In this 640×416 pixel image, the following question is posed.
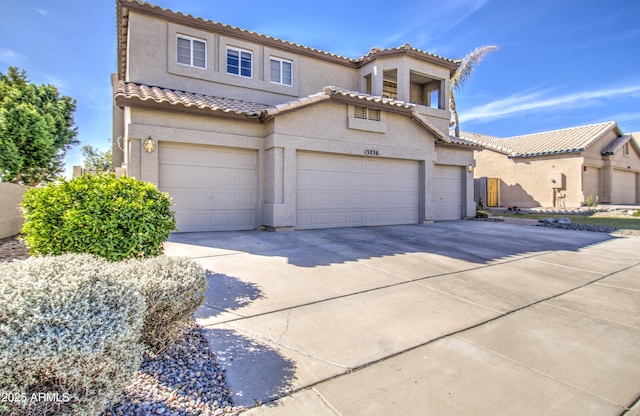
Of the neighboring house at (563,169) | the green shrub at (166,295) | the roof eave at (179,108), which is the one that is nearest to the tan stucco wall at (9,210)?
the roof eave at (179,108)

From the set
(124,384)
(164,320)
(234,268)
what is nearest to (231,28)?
(234,268)

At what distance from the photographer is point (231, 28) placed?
473 inches

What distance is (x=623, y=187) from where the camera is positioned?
25812 mm

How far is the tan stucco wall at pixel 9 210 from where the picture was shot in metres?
9.23

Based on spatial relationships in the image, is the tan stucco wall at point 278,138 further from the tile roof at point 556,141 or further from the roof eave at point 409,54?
the tile roof at point 556,141

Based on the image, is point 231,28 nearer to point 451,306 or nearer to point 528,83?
point 451,306

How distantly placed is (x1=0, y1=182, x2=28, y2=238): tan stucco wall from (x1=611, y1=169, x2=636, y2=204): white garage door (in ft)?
112

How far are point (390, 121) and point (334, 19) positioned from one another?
4.23 meters

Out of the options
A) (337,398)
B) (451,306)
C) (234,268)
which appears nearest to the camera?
(337,398)

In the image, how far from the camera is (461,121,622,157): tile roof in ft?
74.6

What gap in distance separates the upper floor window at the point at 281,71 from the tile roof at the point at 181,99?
2.15 m

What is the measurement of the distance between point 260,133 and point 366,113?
13.7 feet

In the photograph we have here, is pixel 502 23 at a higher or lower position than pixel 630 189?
higher

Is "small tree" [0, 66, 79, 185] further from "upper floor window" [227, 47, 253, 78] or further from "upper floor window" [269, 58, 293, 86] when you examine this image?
"upper floor window" [269, 58, 293, 86]
